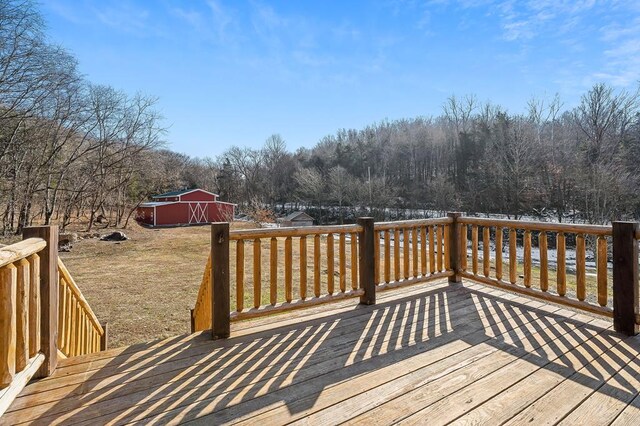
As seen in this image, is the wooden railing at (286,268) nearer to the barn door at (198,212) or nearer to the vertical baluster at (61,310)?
the vertical baluster at (61,310)

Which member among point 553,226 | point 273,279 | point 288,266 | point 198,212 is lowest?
point 273,279

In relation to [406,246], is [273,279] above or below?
below

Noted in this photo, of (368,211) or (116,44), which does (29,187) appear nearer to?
(116,44)

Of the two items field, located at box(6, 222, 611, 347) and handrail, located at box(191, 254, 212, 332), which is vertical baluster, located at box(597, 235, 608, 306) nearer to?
field, located at box(6, 222, 611, 347)

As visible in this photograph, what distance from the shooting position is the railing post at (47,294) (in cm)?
198

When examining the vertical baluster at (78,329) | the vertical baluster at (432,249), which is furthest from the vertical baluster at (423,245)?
the vertical baluster at (78,329)

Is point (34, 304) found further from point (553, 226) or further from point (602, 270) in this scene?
point (602, 270)

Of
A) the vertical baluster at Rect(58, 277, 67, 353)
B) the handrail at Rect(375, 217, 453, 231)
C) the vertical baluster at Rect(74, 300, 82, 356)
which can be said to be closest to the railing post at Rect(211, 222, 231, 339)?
the vertical baluster at Rect(58, 277, 67, 353)

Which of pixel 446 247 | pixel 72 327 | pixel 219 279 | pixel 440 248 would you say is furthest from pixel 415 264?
pixel 72 327

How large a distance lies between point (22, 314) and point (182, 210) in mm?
27680

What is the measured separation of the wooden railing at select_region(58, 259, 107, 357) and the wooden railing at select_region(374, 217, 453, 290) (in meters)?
2.79

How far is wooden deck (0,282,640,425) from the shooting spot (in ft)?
5.60

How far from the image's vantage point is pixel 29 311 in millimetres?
1838

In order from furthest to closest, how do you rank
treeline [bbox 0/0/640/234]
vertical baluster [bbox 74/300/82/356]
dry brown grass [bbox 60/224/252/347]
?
Answer: treeline [bbox 0/0/640/234] → dry brown grass [bbox 60/224/252/347] → vertical baluster [bbox 74/300/82/356]
